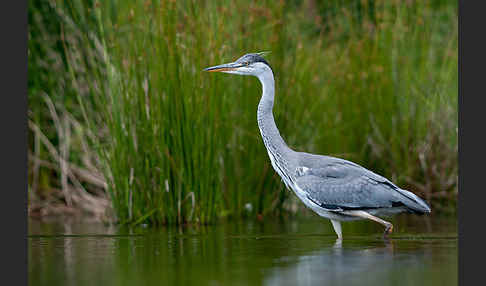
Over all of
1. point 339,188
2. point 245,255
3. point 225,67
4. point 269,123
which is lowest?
point 245,255

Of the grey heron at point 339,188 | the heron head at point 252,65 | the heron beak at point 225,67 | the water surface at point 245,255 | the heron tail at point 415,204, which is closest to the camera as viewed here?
the water surface at point 245,255

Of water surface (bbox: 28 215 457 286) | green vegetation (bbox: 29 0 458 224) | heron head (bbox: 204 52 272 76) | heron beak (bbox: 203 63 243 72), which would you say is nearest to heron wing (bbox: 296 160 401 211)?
water surface (bbox: 28 215 457 286)

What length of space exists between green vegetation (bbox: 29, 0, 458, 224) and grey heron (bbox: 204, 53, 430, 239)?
37.8 inches

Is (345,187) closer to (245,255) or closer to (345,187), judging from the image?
(345,187)

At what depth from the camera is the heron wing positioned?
25.8 feet

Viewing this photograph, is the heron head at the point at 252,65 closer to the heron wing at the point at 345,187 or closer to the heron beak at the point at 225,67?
the heron beak at the point at 225,67

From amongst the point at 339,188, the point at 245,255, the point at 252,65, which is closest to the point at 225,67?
the point at 252,65

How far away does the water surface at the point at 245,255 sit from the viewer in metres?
5.66

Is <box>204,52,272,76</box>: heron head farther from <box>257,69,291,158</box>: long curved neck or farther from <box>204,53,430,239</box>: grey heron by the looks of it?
<box>204,53,430,239</box>: grey heron

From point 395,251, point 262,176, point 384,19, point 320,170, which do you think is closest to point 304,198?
point 320,170

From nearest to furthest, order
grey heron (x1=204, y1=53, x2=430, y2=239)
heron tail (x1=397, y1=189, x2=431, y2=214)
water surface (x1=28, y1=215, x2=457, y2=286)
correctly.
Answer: water surface (x1=28, y1=215, x2=457, y2=286) < heron tail (x1=397, y1=189, x2=431, y2=214) < grey heron (x1=204, y1=53, x2=430, y2=239)

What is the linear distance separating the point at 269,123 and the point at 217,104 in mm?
950

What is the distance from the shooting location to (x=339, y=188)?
8.02 meters

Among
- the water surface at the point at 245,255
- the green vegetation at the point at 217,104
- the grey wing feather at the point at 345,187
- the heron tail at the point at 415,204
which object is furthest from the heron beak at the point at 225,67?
the heron tail at the point at 415,204
